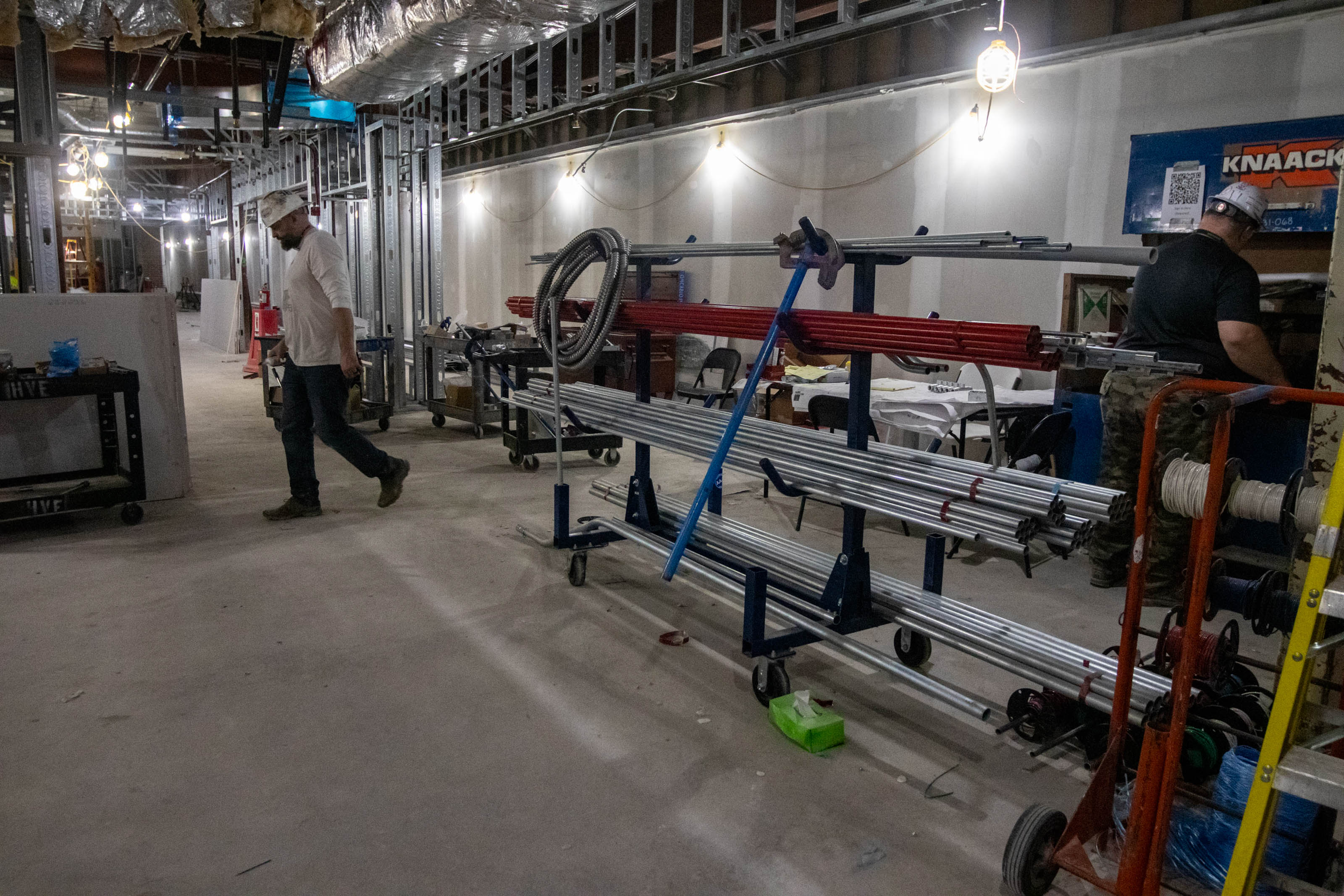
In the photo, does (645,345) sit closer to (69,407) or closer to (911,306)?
(69,407)

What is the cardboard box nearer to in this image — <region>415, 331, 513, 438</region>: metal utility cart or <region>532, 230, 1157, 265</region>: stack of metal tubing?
<region>415, 331, 513, 438</region>: metal utility cart

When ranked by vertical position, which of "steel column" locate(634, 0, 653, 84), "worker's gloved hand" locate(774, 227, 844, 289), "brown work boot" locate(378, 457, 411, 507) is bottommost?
"brown work boot" locate(378, 457, 411, 507)

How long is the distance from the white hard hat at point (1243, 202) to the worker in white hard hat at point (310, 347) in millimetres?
3803

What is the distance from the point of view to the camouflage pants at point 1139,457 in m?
3.51

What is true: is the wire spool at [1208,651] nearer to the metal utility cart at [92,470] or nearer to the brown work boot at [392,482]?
the brown work boot at [392,482]

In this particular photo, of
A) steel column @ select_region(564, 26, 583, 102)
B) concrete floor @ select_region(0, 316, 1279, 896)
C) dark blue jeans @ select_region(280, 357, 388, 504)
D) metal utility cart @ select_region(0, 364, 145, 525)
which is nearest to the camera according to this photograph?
concrete floor @ select_region(0, 316, 1279, 896)

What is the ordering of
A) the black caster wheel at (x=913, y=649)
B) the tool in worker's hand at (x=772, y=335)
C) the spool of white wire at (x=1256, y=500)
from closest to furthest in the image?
the spool of white wire at (x=1256, y=500), the tool in worker's hand at (x=772, y=335), the black caster wheel at (x=913, y=649)

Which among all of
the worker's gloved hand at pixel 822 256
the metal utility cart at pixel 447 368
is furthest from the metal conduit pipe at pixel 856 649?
the metal utility cart at pixel 447 368

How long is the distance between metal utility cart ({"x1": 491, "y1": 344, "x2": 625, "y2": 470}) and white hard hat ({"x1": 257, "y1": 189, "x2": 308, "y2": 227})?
150 centimetres

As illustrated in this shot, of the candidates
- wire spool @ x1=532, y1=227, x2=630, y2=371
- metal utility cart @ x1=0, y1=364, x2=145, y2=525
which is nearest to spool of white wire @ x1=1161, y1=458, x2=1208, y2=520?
wire spool @ x1=532, y1=227, x2=630, y2=371

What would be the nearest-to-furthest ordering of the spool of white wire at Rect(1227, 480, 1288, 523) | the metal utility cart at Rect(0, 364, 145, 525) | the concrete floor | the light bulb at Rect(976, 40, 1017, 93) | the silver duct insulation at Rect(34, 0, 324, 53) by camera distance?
the spool of white wire at Rect(1227, 480, 1288, 523) → the concrete floor → the metal utility cart at Rect(0, 364, 145, 525) → the silver duct insulation at Rect(34, 0, 324, 53) → the light bulb at Rect(976, 40, 1017, 93)

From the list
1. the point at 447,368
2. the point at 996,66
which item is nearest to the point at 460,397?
the point at 447,368

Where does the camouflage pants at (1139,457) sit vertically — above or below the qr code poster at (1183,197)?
below

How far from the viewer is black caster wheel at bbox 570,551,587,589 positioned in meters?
3.73
